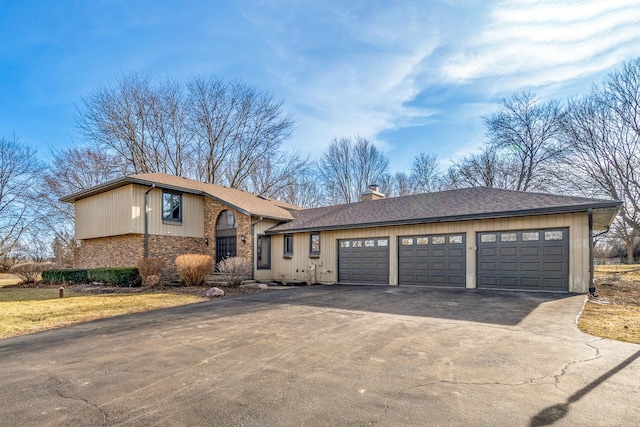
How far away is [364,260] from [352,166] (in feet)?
69.1

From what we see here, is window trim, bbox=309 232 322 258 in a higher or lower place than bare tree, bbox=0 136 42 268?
lower

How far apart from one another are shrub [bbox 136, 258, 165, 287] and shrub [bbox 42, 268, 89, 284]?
3.74m

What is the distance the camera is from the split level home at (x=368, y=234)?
1098 centimetres

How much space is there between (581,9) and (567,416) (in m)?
10.0

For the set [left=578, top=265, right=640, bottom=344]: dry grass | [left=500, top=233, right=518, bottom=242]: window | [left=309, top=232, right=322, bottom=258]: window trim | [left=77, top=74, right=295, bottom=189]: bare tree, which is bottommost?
[left=578, top=265, right=640, bottom=344]: dry grass

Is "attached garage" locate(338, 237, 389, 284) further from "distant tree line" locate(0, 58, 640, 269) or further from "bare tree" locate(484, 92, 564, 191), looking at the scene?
"bare tree" locate(484, 92, 564, 191)

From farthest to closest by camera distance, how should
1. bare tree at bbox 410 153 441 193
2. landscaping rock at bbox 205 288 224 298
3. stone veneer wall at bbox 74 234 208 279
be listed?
bare tree at bbox 410 153 441 193, stone veneer wall at bbox 74 234 208 279, landscaping rock at bbox 205 288 224 298

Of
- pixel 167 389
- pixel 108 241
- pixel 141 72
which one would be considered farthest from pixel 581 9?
pixel 141 72

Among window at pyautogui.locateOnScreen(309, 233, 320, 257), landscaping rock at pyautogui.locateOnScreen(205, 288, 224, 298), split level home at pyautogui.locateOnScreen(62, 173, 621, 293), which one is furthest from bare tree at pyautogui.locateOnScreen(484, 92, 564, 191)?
landscaping rock at pyautogui.locateOnScreen(205, 288, 224, 298)

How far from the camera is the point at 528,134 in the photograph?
84.9ft

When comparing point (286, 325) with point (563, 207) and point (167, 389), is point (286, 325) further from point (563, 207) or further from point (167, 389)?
point (563, 207)

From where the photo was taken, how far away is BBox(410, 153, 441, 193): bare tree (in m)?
34.1

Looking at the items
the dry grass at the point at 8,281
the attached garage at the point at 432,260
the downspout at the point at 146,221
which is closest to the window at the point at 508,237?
the attached garage at the point at 432,260

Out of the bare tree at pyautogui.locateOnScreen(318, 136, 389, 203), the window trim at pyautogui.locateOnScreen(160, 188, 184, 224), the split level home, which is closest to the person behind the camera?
the split level home
